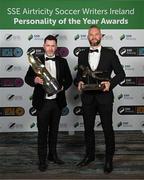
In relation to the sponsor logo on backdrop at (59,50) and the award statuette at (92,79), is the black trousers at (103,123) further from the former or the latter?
the sponsor logo on backdrop at (59,50)

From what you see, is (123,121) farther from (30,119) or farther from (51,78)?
(51,78)

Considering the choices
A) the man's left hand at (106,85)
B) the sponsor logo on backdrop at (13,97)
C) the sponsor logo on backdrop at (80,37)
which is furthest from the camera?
the sponsor logo on backdrop at (13,97)

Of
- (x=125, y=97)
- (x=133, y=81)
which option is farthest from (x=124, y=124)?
(x=133, y=81)

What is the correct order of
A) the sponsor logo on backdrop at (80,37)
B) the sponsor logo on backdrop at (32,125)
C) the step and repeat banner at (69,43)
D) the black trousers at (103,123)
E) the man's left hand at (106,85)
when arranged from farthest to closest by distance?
the sponsor logo on backdrop at (32,125), the sponsor logo on backdrop at (80,37), the step and repeat banner at (69,43), the black trousers at (103,123), the man's left hand at (106,85)

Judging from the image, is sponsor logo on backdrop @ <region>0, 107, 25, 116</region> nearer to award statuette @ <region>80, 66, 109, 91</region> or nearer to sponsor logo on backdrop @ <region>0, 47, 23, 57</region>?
sponsor logo on backdrop @ <region>0, 47, 23, 57</region>

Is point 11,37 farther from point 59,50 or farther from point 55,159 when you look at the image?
point 55,159

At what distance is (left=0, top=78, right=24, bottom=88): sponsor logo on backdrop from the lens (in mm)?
6301

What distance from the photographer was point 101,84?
4.56 m

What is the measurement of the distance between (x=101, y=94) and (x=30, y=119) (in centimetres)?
Answer: 206

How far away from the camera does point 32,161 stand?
5.18m

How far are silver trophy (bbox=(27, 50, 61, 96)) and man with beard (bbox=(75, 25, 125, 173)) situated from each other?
0.95 feet

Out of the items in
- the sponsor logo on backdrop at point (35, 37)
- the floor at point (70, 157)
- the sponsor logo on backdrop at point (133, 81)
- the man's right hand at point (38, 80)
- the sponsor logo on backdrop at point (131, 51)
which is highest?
the sponsor logo on backdrop at point (35, 37)

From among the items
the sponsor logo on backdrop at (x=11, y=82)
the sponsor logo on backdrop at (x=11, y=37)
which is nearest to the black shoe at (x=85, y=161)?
the sponsor logo on backdrop at (x=11, y=82)

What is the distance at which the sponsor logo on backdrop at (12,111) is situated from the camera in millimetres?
6379
